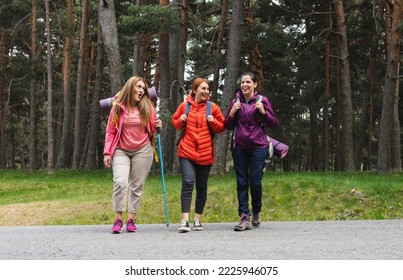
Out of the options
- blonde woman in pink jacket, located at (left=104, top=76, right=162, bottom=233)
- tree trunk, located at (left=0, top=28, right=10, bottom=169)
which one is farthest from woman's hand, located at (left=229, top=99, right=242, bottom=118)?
tree trunk, located at (left=0, top=28, right=10, bottom=169)

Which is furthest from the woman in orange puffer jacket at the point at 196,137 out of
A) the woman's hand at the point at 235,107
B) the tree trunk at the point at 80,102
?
the tree trunk at the point at 80,102

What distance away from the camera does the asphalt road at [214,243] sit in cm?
557

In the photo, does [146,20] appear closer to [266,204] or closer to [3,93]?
[266,204]

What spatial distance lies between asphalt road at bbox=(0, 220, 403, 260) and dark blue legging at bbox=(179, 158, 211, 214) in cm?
40

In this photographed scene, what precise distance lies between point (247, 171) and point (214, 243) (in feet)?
5.99

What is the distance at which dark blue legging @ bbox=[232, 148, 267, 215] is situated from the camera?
25.6 feet

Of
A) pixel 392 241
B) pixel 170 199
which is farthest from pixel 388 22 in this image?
pixel 392 241

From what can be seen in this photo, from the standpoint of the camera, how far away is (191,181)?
7.65 m

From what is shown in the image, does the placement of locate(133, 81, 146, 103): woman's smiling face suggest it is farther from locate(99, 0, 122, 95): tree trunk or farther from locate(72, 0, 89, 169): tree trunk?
locate(72, 0, 89, 169): tree trunk

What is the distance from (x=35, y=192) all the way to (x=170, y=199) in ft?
19.1

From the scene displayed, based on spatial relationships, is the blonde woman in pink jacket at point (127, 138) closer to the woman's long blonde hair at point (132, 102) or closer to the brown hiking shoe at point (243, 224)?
the woman's long blonde hair at point (132, 102)

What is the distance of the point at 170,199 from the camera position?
43.8 ft

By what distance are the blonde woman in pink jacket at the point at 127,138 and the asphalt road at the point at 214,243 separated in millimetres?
645
